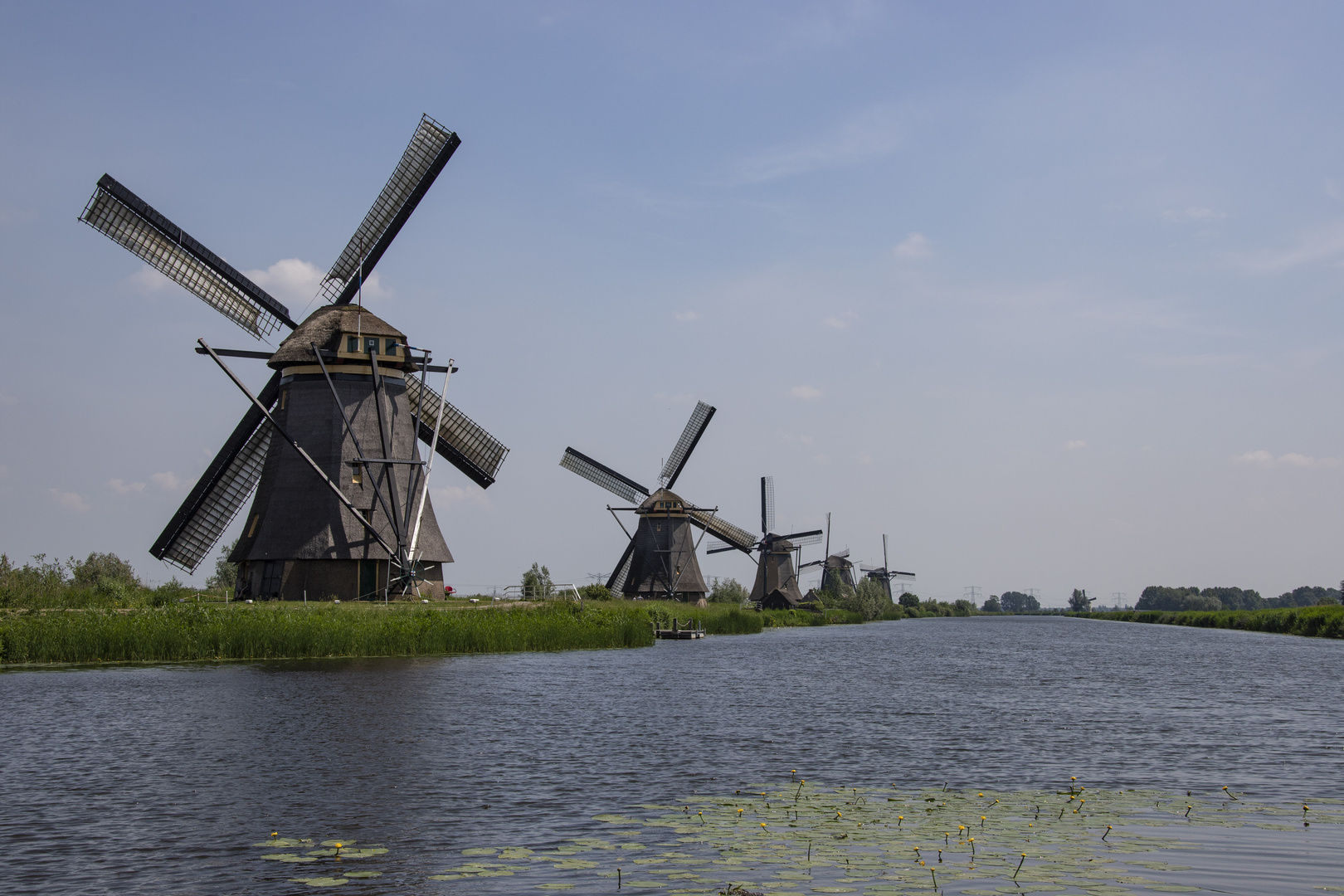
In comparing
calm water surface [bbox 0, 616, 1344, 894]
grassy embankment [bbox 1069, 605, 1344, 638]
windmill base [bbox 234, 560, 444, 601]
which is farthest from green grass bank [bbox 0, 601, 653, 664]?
grassy embankment [bbox 1069, 605, 1344, 638]

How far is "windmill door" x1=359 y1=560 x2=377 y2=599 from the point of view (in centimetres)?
3228

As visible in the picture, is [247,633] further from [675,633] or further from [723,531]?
[723,531]

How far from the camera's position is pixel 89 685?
20469 millimetres

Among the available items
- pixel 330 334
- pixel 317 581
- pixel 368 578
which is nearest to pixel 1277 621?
pixel 368 578

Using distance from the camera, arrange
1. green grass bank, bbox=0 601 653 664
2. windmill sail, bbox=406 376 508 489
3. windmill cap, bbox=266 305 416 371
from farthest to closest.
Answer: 1. windmill sail, bbox=406 376 508 489
2. windmill cap, bbox=266 305 416 371
3. green grass bank, bbox=0 601 653 664

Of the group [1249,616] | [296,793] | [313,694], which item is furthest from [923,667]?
[1249,616]

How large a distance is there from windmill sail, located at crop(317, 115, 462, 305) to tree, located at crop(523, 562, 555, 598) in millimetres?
12889

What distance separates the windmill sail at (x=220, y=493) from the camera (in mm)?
33375

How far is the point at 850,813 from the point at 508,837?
3.31m

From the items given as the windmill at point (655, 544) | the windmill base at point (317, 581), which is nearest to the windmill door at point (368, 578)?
the windmill base at point (317, 581)

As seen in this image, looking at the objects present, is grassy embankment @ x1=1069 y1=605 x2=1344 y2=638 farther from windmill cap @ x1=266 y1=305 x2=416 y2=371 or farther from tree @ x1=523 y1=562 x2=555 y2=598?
windmill cap @ x1=266 y1=305 x2=416 y2=371

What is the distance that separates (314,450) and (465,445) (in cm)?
591

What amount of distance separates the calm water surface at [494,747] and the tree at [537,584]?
12406 millimetres

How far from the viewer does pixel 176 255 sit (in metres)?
33.8
